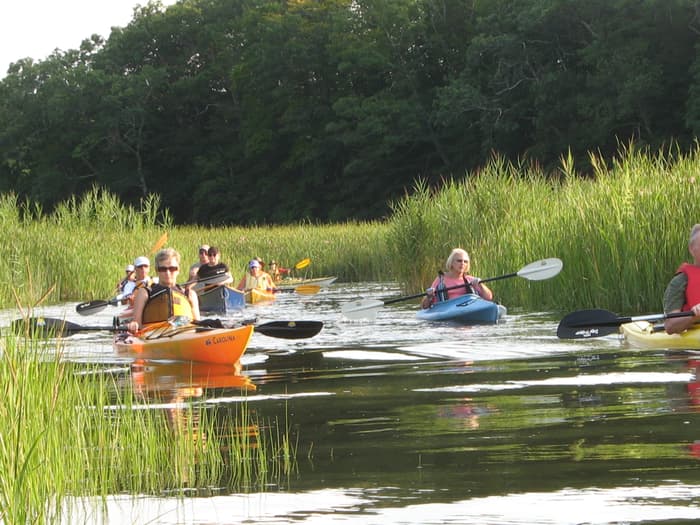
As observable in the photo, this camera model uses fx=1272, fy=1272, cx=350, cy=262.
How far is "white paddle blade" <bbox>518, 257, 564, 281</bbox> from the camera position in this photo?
1198 cm

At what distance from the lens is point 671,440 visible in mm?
5215

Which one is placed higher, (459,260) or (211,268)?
(211,268)

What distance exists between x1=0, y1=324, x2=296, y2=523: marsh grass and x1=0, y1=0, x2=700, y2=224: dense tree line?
108 ft

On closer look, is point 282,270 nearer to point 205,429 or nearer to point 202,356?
point 202,356

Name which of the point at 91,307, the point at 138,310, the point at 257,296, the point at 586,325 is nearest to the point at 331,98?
the point at 257,296

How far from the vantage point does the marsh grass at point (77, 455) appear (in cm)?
399

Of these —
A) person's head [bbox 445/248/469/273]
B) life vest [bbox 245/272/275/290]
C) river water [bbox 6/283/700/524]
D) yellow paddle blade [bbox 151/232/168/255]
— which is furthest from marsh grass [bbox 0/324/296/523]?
life vest [bbox 245/272/275/290]

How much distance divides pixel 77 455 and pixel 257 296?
15.6 metres

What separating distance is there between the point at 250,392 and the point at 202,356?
7.10 feet

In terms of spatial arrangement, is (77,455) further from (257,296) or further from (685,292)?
(257,296)

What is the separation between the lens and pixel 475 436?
18.3 feet

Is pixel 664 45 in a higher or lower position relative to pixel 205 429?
higher

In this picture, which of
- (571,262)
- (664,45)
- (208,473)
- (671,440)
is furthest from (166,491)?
(664,45)

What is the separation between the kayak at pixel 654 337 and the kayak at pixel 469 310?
244cm
